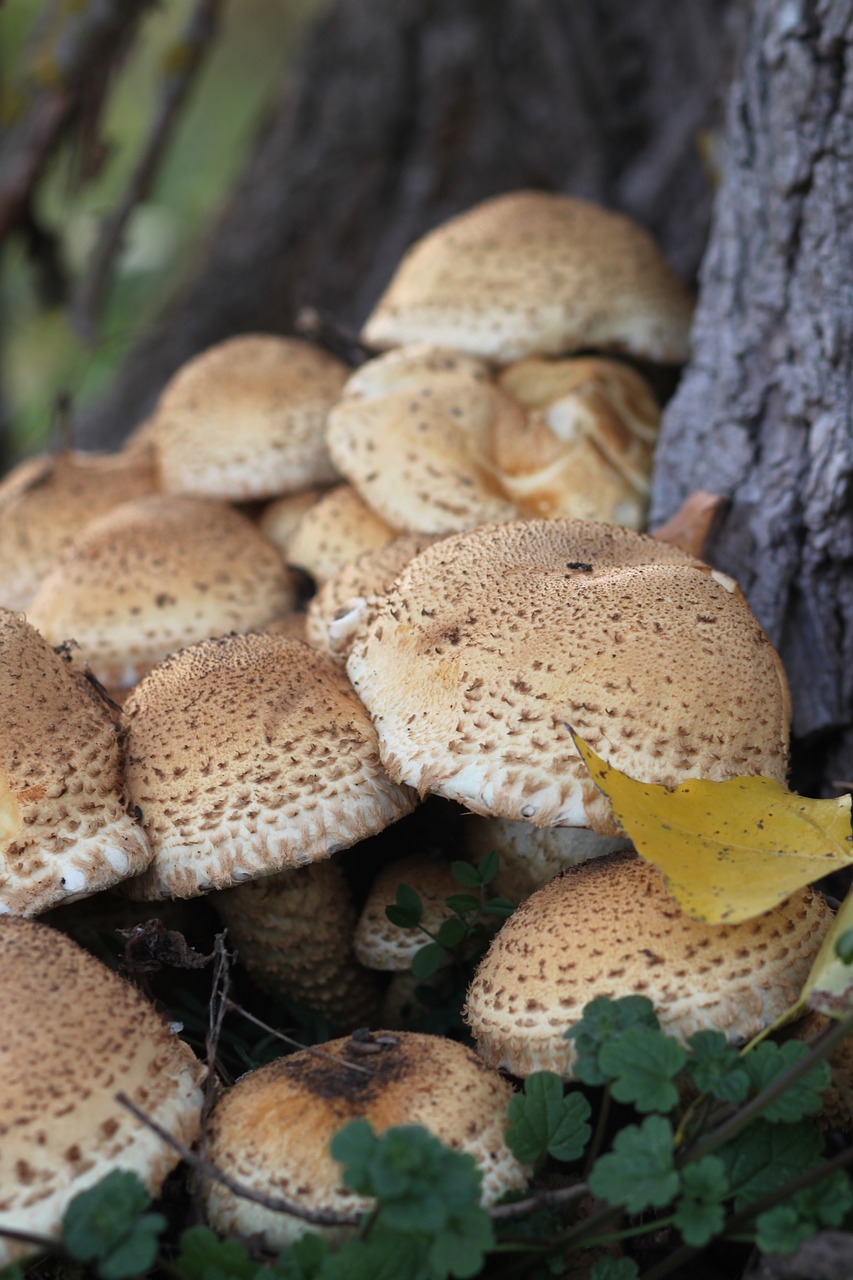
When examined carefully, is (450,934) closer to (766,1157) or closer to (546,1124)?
(546,1124)

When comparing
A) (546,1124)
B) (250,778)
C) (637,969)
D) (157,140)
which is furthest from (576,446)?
(157,140)

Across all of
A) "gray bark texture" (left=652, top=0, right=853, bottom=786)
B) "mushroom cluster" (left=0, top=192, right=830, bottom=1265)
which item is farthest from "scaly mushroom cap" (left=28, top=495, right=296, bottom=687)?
"gray bark texture" (left=652, top=0, right=853, bottom=786)

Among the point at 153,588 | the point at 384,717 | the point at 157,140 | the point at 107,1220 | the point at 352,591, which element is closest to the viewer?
the point at 107,1220

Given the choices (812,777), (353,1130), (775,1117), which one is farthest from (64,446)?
(775,1117)

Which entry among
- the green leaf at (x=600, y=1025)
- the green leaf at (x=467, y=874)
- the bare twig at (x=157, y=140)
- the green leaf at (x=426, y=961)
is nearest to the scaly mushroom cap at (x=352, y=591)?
the green leaf at (x=467, y=874)

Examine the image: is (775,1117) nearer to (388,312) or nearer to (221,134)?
(388,312)

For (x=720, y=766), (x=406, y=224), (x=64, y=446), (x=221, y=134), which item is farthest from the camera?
(x=221, y=134)

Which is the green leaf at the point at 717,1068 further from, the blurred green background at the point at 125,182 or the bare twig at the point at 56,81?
the bare twig at the point at 56,81
